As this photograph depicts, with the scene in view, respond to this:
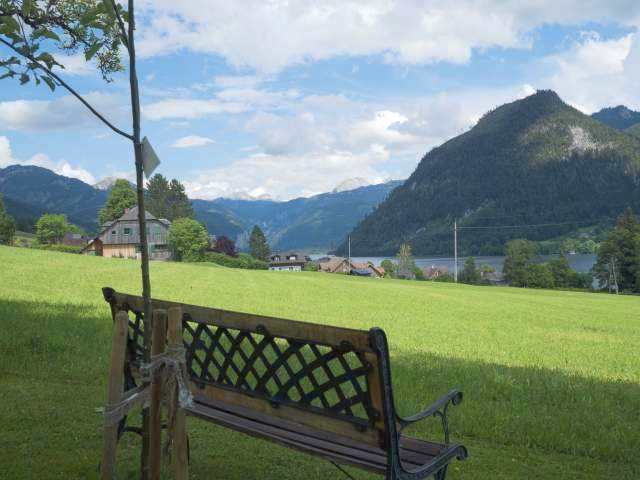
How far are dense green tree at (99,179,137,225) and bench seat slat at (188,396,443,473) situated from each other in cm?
9705

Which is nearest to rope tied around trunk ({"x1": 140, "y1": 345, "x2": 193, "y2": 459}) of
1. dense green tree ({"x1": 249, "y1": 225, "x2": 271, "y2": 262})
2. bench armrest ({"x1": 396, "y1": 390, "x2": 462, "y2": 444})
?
bench armrest ({"x1": 396, "y1": 390, "x2": 462, "y2": 444})

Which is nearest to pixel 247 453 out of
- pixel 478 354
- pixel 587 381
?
pixel 587 381

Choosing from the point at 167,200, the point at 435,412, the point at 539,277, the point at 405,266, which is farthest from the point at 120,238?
the point at 435,412

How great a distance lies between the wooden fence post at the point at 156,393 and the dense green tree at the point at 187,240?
9586cm

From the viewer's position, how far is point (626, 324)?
27344 mm

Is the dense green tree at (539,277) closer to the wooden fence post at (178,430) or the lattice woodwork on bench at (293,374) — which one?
the lattice woodwork on bench at (293,374)

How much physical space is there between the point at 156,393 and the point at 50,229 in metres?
119

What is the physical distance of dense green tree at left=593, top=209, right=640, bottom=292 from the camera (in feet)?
291

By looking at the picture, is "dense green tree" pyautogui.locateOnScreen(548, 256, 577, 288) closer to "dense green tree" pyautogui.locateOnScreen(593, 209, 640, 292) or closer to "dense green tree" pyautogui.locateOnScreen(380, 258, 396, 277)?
"dense green tree" pyautogui.locateOnScreen(593, 209, 640, 292)

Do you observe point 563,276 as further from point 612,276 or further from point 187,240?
point 187,240

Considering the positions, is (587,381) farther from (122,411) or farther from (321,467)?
(122,411)

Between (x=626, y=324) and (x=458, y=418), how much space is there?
920 inches

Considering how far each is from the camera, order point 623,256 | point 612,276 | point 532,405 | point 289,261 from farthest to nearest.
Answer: point 289,261
point 612,276
point 623,256
point 532,405

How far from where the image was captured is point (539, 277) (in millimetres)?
108250
